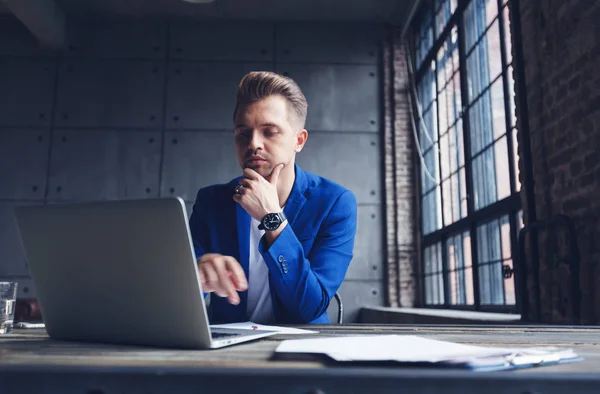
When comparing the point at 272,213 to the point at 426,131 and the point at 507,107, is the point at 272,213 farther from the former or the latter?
the point at 426,131

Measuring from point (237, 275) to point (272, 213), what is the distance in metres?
0.40

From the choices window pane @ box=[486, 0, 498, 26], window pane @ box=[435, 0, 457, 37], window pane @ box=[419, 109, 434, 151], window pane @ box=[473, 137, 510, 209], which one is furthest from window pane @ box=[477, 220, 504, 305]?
window pane @ box=[435, 0, 457, 37]

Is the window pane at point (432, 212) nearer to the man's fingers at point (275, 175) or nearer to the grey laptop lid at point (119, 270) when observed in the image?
the man's fingers at point (275, 175)

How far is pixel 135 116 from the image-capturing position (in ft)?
21.7

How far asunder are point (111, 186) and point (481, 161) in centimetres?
445

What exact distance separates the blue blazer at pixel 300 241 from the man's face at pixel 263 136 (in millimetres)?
158

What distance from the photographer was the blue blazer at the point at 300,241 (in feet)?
5.02

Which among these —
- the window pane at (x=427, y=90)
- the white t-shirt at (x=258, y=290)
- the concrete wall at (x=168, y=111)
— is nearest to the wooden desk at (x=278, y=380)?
the white t-shirt at (x=258, y=290)

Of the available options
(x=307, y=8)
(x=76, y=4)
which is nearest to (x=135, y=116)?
(x=76, y=4)

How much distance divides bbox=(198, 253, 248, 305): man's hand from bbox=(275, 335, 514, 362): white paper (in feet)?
1.14

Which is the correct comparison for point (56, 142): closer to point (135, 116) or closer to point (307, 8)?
point (135, 116)

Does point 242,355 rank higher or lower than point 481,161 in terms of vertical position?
lower

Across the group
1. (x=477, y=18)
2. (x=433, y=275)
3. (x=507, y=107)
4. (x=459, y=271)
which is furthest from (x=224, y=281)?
(x=433, y=275)

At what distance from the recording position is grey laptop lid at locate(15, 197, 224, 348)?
751 millimetres
